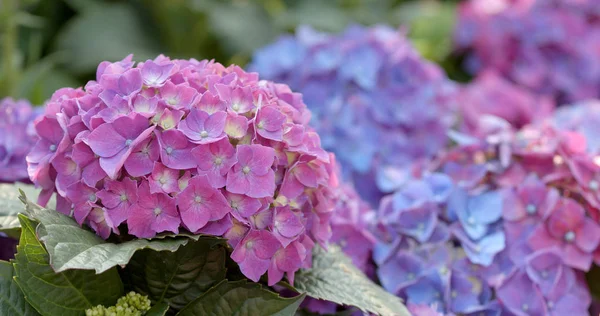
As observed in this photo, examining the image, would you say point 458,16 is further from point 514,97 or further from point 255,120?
point 255,120

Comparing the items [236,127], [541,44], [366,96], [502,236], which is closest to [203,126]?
[236,127]

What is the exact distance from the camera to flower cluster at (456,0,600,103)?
8.02 ft

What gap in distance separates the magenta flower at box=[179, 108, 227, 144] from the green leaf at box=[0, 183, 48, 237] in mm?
285

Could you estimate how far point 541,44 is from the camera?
246cm

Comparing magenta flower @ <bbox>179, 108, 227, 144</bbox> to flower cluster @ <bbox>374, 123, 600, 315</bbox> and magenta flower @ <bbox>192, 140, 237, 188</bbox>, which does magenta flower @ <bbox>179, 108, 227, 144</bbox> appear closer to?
magenta flower @ <bbox>192, 140, 237, 188</bbox>

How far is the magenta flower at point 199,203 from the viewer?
2.99ft

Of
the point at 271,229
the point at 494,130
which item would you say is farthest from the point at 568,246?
the point at 271,229

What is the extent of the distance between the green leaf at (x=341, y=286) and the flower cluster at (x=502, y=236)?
130 millimetres

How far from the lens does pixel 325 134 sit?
1754 mm

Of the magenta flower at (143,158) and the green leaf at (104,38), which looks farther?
the green leaf at (104,38)

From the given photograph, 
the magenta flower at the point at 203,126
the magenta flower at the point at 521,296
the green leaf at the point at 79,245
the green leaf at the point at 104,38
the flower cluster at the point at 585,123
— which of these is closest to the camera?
the green leaf at the point at 79,245

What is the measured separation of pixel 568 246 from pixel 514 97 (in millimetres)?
869

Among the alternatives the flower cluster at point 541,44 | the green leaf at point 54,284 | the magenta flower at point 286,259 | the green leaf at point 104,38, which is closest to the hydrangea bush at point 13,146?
the green leaf at point 54,284

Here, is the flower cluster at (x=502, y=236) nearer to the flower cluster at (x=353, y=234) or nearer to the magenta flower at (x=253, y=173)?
the flower cluster at (x=353, y=234)
